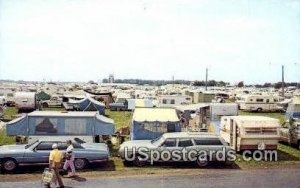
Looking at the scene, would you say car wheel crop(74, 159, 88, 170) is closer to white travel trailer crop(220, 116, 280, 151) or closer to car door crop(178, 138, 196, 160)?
car door crop(178, 138, 196, 160)

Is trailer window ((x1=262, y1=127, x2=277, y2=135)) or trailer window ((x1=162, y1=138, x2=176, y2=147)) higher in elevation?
trailer window ((x1=262, y1=127, x2=277, y2=135))

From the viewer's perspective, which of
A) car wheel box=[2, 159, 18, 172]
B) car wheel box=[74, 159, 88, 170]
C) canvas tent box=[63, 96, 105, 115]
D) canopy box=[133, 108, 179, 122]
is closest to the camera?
car wheel box=[2, 159, 18, 172]

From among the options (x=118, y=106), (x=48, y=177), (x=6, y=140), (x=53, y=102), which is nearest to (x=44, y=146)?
(x=48, y=177)

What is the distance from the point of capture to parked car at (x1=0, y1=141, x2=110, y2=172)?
16844mm

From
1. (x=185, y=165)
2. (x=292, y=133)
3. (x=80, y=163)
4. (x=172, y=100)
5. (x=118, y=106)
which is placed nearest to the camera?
(x=80, y=163)

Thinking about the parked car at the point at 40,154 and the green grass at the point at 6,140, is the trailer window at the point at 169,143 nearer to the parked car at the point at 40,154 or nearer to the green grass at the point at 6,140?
the parked car at the point at 40,154

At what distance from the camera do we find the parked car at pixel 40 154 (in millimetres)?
16844

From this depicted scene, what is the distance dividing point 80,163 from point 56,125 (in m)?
4.30

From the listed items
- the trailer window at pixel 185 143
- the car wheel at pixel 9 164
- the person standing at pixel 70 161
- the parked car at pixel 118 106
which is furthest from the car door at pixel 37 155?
the parked car at pixel 118 106

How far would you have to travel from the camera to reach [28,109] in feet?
139

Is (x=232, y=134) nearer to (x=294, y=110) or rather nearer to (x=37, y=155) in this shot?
(x=37, y=155)

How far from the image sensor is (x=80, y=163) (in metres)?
17.3

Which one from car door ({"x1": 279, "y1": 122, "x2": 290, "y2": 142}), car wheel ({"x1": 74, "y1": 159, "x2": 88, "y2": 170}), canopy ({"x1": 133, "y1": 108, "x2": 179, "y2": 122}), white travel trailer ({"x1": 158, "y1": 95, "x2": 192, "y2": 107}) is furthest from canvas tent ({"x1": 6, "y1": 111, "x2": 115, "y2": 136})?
white travel trailer ({"x1": 158, "y1": 95, "x2": 192, "y2": 107})

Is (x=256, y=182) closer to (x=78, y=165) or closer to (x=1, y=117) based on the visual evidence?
(x=78, y=165)
